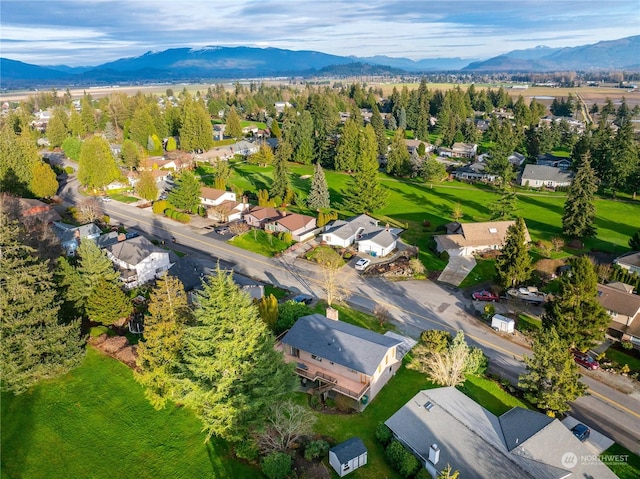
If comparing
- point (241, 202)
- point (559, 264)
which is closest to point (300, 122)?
point (241, 202)

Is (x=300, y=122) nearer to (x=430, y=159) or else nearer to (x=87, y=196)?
(x=430, y=159)

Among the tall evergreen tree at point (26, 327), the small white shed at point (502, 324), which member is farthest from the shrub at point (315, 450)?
the small white shed at point (502, 324)

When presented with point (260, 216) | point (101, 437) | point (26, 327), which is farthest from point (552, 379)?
point (260, 216)

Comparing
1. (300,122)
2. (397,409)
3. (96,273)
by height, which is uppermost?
(300,122)

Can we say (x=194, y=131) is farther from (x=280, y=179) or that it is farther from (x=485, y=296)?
(x=485, y=296)

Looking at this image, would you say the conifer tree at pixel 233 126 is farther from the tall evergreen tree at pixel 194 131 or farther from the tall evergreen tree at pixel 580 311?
the tall evergreen tree at pixel 580 311

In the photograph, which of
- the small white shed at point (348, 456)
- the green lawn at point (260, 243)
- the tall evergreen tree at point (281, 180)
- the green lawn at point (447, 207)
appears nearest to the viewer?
the small white shed at point (348, 456)

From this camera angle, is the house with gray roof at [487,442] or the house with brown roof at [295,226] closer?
the house with gray roof at [487,442]

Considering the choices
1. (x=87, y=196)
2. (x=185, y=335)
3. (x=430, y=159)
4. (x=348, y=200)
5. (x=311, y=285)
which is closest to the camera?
(x=185, y=335)
